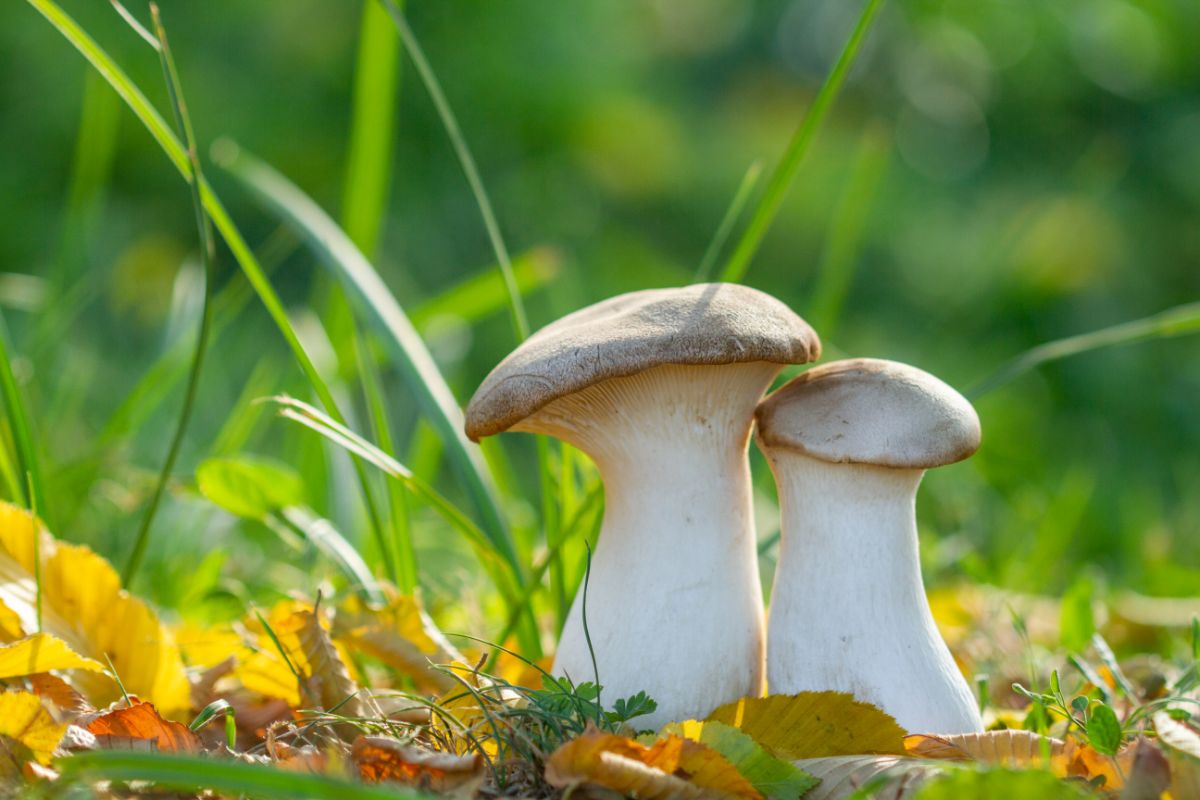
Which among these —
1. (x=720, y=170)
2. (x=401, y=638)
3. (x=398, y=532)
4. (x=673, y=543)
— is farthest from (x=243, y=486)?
(x=720, y=170)

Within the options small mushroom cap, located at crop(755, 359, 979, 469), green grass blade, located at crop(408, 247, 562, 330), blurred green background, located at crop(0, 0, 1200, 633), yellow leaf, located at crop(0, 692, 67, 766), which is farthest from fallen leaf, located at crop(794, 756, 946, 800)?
blurred green background, located at crop(0, 0, 1200, 633)

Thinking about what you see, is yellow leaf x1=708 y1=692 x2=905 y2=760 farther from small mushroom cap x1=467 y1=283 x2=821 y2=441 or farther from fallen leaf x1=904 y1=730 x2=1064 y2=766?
small mushroom cap x1=467 y1=283 x2=821 y2=441

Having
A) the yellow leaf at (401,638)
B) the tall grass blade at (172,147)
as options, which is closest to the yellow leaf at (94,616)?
the yellow leaf at (401,638)

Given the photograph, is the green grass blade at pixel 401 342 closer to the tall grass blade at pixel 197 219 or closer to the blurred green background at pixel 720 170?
the tall grass blade at pixel 197 219

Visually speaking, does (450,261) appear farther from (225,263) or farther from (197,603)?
(197,603)

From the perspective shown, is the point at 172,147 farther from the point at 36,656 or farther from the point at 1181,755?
the point at 1181,755
